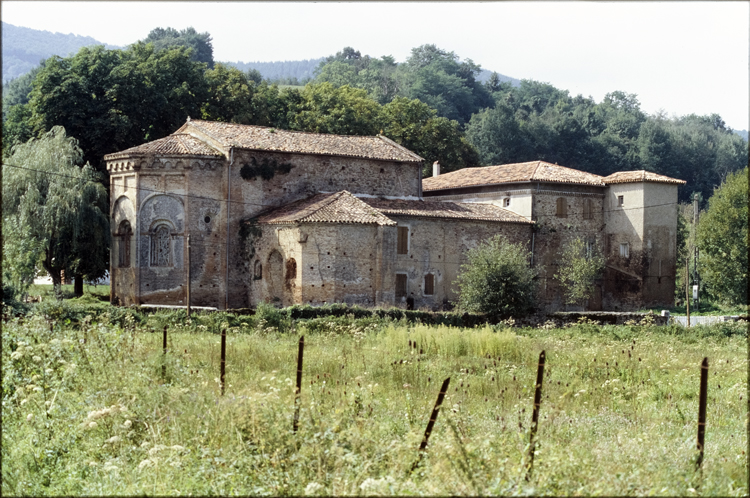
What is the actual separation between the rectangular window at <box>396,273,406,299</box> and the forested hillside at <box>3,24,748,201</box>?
46.2ft

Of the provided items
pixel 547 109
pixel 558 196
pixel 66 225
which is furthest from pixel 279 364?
pixel 547 109

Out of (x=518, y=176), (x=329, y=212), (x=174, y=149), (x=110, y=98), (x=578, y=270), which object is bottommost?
(x=578, y=270)

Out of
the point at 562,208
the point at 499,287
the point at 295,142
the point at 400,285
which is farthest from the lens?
the point at 562,208

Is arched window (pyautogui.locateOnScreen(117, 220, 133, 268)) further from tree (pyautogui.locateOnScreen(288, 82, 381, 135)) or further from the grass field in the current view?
the grass field

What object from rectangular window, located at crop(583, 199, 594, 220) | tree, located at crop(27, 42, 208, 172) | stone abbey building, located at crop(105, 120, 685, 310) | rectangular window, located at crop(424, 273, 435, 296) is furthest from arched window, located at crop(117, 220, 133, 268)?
rectangular window, located at crop(583, 199, 594, 220)

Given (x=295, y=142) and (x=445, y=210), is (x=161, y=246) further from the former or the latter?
(x=445, y=210)

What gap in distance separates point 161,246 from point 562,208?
18.6 meters

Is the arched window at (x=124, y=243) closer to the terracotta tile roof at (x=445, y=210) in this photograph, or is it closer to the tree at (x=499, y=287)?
the terracotta tile roof at (x=445, y=210)

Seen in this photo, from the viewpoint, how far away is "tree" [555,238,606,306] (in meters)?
37.5

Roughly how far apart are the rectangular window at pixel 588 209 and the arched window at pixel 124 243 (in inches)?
832

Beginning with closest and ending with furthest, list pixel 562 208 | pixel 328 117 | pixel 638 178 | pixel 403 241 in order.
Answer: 1. pixel 403 241
2. pixel 638 178
3. pixel 562 208
4. pixel 328 117

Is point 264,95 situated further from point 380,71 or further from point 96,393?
point 380,71

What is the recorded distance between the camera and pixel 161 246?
1325 inches

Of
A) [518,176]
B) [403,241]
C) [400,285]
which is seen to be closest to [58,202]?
[403,241]
